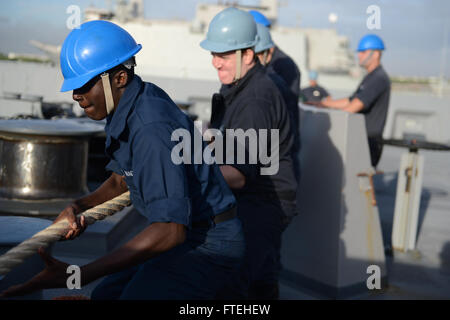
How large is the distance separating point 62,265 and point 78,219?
44 centimetres

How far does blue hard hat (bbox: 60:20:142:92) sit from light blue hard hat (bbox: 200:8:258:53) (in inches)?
47.3

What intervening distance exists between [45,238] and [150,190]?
48 cm

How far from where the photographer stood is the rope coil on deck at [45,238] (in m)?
1.77

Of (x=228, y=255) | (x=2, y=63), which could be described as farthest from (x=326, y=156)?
(x=2, y=63)

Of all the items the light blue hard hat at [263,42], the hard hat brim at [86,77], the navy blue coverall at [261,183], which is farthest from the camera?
the light blue hard hat at [263,42]

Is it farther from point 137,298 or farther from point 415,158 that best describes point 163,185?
point 415,158

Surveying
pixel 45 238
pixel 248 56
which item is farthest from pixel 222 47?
pixel 45 238

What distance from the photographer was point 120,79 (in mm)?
2074

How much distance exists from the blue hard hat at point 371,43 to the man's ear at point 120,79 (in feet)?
14.5

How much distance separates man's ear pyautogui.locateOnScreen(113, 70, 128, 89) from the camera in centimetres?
207

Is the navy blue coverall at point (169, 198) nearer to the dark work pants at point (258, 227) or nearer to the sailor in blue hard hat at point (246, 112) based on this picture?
the sailor in blue hard hat at point (246, 112)

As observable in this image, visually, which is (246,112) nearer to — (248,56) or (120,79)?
(248,56)

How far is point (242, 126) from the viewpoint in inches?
116

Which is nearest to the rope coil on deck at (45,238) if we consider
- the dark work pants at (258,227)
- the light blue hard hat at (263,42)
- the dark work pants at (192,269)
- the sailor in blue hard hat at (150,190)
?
the sailor in blue hard hat at (150,190)
